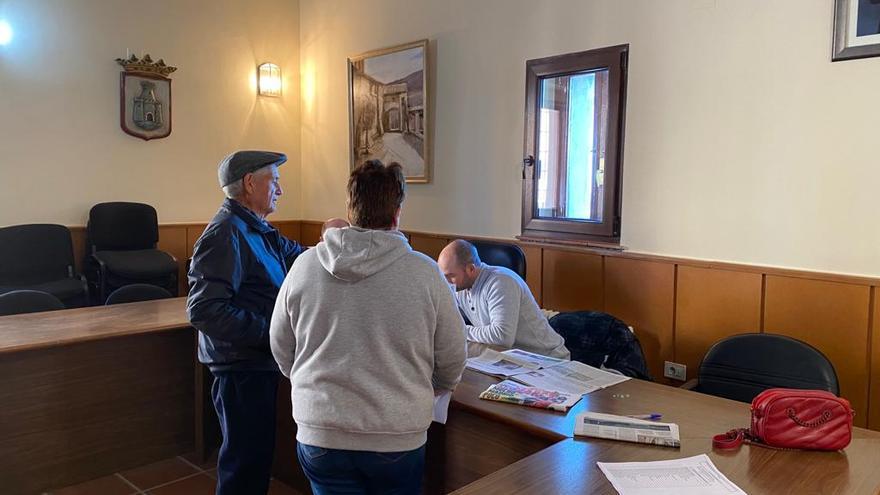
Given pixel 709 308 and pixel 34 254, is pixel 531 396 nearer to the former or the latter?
pixel 709 308

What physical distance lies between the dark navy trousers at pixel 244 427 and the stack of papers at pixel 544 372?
28.7 inches

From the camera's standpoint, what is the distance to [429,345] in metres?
1.62

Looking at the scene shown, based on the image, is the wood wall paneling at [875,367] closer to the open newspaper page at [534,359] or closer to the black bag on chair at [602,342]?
the black bag on chair at [602,342]

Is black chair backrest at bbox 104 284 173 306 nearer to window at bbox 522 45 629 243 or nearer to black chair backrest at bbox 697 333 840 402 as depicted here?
window at bbox 522 45 629 243

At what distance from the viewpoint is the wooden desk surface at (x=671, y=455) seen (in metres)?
1.50

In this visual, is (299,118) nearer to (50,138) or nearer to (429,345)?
(50,138)

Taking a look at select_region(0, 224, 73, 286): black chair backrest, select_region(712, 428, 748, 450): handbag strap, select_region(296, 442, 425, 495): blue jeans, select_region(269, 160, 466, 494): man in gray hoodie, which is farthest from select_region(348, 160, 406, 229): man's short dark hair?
select_region(0, 224, 73, 286): black chair backrest

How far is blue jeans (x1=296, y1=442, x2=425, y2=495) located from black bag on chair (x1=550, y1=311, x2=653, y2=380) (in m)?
1.42

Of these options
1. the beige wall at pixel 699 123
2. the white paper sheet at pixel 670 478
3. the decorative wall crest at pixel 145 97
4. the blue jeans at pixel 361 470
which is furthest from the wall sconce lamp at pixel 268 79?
the white paper sheet at pixel 670 478

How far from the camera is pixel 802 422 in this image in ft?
5.49

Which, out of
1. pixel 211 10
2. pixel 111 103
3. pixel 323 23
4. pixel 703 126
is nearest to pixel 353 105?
pixel 323 23

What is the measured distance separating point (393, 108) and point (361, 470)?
362 centimetres

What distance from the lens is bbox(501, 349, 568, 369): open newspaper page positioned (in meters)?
2.42

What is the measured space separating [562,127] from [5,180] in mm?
3661
